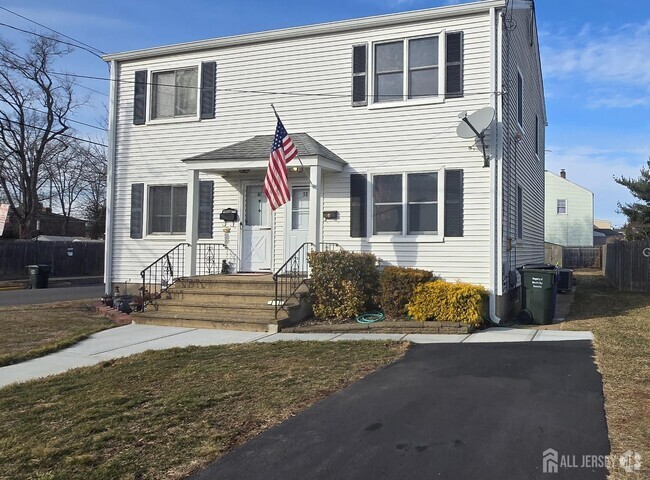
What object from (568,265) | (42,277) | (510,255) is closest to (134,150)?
(510,255)

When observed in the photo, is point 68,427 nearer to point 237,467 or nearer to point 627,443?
point 237,467

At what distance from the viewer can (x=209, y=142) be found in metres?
13.0

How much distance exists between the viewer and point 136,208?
44.4ft

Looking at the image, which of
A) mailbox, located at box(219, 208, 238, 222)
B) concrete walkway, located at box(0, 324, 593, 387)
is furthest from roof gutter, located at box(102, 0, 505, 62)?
concrete walkway, located at box(0, 324, 593, 387)

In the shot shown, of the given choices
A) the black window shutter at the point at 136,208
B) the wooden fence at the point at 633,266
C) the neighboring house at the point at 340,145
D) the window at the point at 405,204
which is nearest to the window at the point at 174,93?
the neighboring house at the point at 340,145

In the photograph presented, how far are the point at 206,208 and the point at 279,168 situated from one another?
3.19 m

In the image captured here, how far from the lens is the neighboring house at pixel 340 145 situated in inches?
423

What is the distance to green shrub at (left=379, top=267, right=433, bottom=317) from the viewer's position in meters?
10.1

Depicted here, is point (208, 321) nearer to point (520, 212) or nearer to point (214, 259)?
point (214, 259)

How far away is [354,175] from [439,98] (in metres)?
2.38

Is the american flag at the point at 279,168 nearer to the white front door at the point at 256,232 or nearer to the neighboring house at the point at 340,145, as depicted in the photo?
the neighboring house at the point at 340,145

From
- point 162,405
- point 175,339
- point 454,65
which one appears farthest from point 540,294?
point 162,405

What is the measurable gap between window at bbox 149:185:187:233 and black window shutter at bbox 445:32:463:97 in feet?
22.2

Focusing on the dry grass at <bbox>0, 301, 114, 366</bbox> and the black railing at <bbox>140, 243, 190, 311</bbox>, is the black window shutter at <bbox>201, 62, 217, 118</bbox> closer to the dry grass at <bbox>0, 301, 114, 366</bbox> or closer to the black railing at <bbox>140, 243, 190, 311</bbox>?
the black railing at <bbox>140, 243, 190, 311</bbox>
